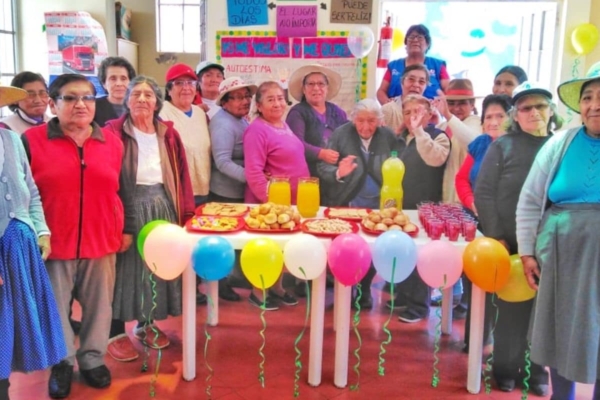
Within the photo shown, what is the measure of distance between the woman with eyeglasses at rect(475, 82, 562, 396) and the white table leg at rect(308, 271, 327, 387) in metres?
0.81

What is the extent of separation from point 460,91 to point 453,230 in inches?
50.0

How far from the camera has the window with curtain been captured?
7996 mm

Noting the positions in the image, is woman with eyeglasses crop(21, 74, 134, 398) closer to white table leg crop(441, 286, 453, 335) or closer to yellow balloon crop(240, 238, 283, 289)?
yellow balloon crop(240, 238, 283, 289)

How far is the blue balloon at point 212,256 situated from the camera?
223cm

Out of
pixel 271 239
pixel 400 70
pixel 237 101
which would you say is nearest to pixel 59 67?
pixel 237 101

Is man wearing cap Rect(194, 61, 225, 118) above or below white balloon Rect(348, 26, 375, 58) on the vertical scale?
below

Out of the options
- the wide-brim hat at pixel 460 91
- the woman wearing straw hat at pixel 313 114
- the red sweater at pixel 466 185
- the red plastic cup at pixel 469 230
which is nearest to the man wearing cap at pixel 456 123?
the wide-brim hat at pixel 460 91

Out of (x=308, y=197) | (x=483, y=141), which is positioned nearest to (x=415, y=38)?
(x=483, y=141)

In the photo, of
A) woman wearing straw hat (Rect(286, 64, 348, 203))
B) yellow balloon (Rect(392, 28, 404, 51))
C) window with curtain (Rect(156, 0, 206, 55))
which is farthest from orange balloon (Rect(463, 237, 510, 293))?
window with curtain (Rect(156, 0, 206, 55))

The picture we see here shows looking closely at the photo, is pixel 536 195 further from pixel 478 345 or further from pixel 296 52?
pixel 296 52

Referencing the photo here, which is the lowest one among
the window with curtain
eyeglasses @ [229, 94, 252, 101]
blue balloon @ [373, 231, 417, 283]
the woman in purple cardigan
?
blue balloon @ [373, 231, 417, 283]

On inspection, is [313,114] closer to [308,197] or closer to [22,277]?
[308,197]

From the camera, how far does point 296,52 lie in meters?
4.12

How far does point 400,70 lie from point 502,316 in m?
2.05
